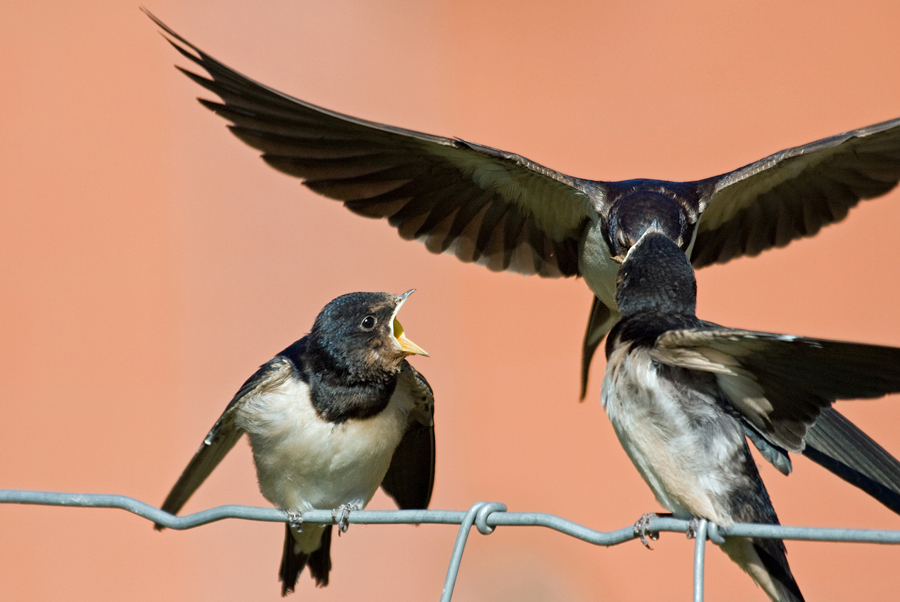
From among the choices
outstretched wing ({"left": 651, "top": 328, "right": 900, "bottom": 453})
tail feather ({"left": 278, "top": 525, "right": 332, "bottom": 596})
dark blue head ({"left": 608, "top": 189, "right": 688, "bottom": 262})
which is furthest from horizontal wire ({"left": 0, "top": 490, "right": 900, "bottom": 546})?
dark blue head ({"left": 608, "top": 189, "right": 688, "bottom": 262})

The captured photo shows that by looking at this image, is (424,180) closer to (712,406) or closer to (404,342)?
(404,342)

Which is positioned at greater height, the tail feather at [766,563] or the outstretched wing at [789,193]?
the outstretched wing at [789,193]

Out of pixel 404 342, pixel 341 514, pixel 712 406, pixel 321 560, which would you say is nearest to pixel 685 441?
pixel 712 406

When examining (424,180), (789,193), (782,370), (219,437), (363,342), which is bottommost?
(219,437)

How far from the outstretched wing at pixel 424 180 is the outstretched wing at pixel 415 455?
93 centimetres

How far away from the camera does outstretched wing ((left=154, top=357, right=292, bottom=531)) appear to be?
3.21 metres

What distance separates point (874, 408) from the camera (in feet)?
23.9

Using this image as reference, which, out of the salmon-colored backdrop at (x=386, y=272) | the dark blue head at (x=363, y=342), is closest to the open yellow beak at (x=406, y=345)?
the dark blue head at (x=363, y=342)

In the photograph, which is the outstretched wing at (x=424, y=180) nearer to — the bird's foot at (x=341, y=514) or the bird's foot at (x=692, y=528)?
the bird's foot at (x=341, y=514)

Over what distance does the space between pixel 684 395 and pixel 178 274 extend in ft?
20.0

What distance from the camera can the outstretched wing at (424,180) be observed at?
3.84 meters

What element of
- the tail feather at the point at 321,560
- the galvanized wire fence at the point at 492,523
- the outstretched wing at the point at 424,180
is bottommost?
the galvanized wire fence at the point at 492,523

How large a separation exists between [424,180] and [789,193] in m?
1.52

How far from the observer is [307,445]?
10.4 feet
